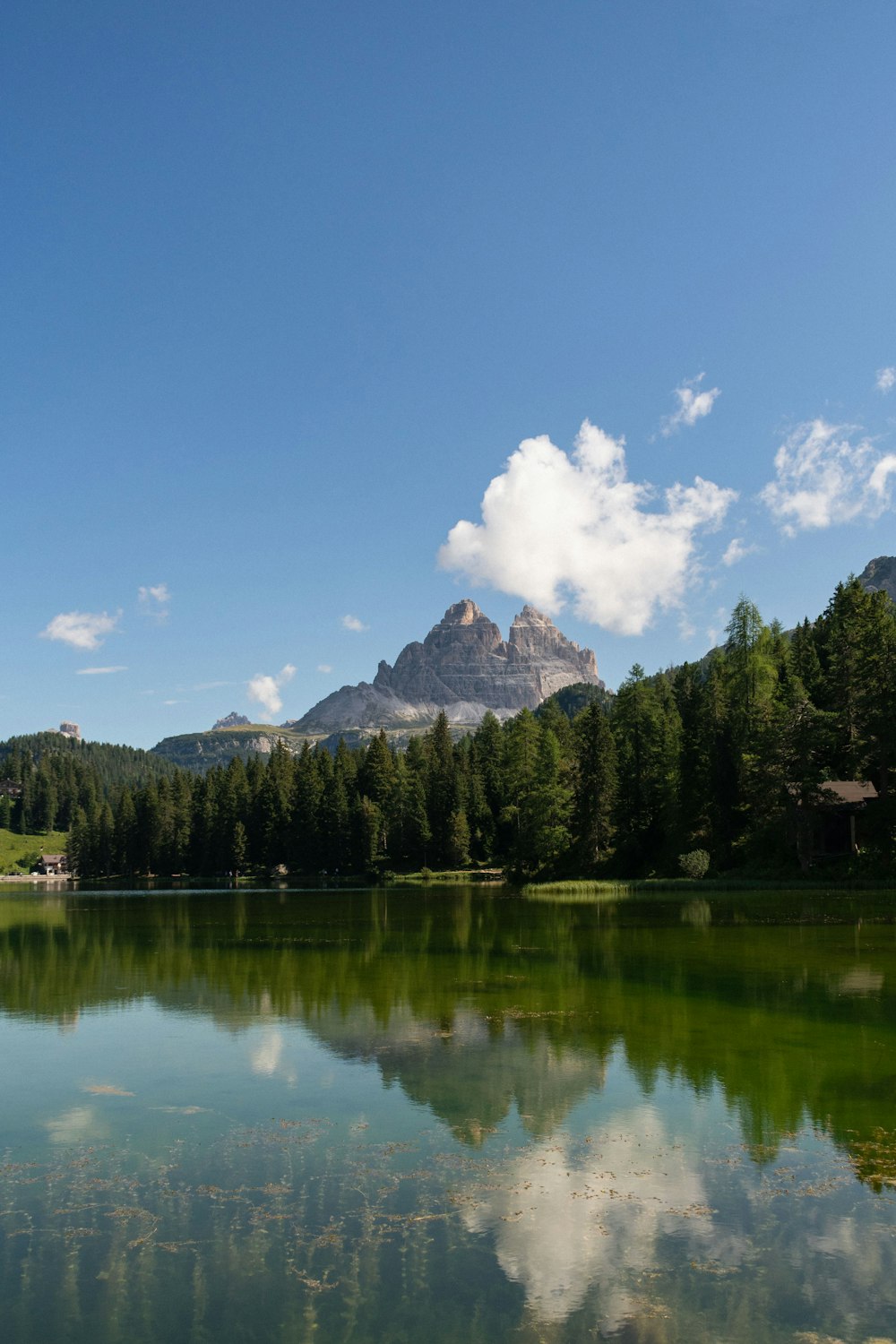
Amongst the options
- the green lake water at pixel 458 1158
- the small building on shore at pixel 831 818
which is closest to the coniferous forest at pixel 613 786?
the small building on shore at pixel 831 818

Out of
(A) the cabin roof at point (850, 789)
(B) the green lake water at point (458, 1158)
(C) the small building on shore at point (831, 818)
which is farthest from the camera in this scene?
(A) the cabin roof at point (850, 789)

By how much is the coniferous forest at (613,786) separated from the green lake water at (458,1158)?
42288 mm

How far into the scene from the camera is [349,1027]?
23.1m

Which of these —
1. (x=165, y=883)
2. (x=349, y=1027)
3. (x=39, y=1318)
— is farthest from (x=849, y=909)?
(x=165, y=883)

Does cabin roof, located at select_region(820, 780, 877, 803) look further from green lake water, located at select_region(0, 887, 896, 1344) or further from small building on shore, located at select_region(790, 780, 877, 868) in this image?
green lake water, located at select_region(0, 887, 896, 1344)

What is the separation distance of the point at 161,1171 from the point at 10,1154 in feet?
9.13

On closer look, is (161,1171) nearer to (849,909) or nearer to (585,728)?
(849,909)

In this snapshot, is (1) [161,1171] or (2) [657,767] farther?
(2) [657,767]

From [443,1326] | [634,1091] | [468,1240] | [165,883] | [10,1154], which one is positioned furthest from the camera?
[165,883]

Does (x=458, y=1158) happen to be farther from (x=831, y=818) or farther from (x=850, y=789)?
(x=831, y=818)

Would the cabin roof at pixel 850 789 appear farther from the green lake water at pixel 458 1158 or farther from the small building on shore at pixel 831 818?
the green lake water at pixel 458 1158

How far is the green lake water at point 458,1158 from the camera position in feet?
30.5

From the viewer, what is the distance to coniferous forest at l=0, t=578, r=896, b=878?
72250mm

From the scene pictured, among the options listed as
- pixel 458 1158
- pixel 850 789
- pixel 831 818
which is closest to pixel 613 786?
pixel 831 818
